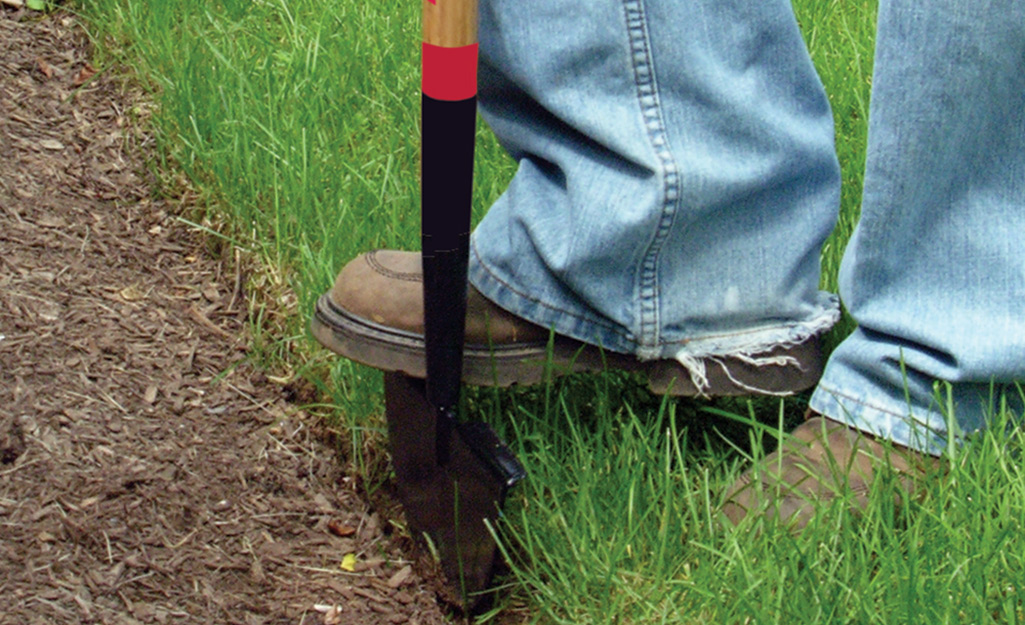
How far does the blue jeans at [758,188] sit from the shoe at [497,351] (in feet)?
0.11

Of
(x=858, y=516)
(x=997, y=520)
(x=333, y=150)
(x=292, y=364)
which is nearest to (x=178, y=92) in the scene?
(x=333, y=150)

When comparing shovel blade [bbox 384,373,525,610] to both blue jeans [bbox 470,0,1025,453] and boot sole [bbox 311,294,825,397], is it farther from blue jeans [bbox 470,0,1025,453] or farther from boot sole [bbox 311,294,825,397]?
blue jeans [bbox 470,0,1025,453]

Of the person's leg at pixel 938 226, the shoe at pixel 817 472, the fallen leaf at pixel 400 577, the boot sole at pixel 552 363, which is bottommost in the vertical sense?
the fallen leaf at pixel 400 577

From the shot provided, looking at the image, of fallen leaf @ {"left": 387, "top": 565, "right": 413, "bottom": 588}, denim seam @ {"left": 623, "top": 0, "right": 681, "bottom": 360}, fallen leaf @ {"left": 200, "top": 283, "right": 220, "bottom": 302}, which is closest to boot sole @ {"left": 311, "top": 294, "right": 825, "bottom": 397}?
denim seam @ {"left": 623, "top": 0, "right": 681, "bottom": 360}

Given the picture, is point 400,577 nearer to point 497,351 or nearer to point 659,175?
point 497,351

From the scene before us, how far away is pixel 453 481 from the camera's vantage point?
172 cm

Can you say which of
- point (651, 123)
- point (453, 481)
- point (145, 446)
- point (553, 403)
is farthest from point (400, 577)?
point (651, 123)

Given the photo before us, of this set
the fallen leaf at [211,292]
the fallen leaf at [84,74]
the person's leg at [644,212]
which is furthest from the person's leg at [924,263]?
the fallen leaf at [84,74]

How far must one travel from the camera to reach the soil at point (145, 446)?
1774mm

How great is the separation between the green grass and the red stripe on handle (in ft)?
1.69

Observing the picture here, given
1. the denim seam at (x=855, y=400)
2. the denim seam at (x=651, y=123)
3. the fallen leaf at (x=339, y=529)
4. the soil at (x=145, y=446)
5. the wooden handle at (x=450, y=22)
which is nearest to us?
the wooden handle at (x=450, y=22)

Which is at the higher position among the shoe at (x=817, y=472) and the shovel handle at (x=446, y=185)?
the shovel handle at (x=446, y=185)

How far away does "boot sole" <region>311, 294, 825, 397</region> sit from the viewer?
1.72 meters

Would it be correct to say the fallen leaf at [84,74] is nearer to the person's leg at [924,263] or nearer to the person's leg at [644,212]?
the person's leg at [644,212]
